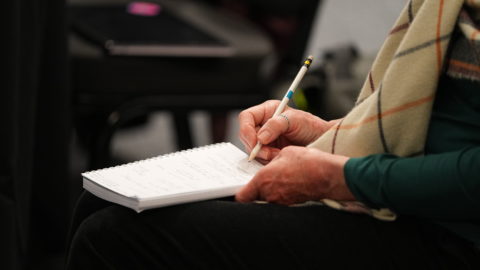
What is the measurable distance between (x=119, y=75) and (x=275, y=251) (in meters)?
1.08

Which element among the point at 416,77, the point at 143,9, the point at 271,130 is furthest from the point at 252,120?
the point at 143,9

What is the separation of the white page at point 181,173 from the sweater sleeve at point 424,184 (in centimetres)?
18

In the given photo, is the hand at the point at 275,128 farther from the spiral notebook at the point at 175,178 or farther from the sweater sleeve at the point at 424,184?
the sweater sleeve at the point at 424,184

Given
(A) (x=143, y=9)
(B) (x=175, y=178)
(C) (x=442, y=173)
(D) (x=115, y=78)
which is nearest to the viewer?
(C) (x=442, y=173)

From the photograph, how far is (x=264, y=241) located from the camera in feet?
3.27

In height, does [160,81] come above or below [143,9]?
below

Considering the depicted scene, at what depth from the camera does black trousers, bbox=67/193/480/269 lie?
100cm

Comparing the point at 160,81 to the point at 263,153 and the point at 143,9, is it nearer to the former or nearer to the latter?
the point at 143,9

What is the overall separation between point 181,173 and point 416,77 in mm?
331

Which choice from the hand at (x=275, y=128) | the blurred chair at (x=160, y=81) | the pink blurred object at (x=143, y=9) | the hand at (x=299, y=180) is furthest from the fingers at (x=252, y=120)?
the pink blurred object at (x=143, y=9)

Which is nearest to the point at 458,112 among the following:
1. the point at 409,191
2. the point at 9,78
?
the point at 409,191

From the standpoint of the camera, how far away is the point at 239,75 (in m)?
2.04

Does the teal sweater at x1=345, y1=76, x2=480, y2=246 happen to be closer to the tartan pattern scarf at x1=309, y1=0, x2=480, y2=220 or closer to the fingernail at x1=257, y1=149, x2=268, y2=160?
the tartan pattern scarf at x1=309, y1=0, x2=480, y2=220

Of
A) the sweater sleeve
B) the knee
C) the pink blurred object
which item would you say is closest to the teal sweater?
the sweater sleeve
